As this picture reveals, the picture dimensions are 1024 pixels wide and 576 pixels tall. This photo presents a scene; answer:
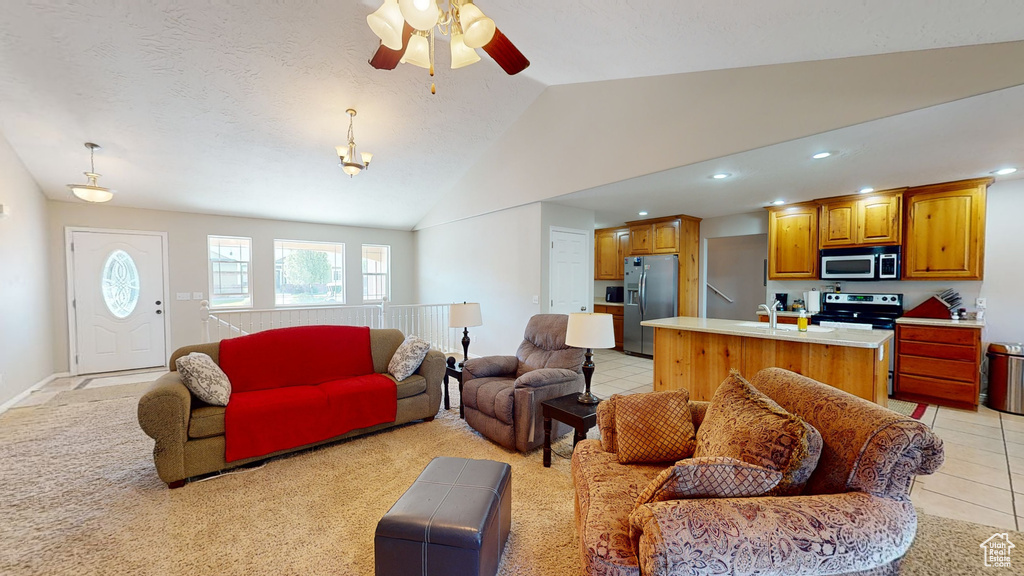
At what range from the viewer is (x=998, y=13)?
1.77m

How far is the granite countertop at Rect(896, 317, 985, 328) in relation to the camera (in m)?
3.61

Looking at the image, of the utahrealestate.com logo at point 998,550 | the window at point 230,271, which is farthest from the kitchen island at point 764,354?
the window at point 230,271

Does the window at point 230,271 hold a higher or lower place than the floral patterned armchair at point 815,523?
higher

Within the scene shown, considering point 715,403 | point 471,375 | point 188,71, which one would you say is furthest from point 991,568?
point 188,71

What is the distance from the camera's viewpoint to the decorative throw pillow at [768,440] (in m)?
1.11

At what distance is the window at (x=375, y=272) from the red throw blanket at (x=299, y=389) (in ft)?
13.7

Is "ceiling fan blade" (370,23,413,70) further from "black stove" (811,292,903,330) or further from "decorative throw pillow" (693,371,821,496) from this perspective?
"black stove" (811,292,903,330)

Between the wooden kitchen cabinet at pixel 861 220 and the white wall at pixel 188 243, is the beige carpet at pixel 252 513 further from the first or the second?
the wooden kitchen cabinet at pixel 861 220

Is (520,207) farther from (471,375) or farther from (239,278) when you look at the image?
(239,278)

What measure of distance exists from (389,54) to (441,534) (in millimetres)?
2279

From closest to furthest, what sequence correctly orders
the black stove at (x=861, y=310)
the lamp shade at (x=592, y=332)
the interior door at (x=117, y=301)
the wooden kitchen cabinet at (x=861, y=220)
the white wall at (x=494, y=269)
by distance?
the lamp shade at (x=592, y=332) → the wooden kitchen cabinet at (x=861, y=220) → the black stove at (x=861, y=310) → the white wall at (x=494, y=269) → the interior door at (x=117, y=301)

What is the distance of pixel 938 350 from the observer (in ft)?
12.3

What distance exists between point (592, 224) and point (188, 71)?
4.61 metres

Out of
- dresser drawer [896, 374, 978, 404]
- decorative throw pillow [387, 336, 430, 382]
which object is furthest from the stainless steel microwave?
decorative throw pillow [387, 336, 430, 382]
